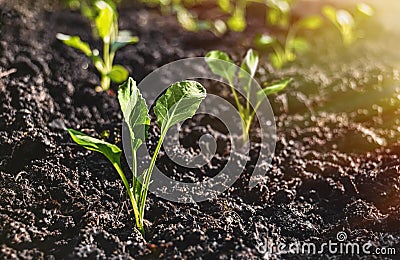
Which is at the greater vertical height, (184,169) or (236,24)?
(236,24)

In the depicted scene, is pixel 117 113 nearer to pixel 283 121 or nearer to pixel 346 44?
pixel 283 121

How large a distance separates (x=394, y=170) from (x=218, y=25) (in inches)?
45.3

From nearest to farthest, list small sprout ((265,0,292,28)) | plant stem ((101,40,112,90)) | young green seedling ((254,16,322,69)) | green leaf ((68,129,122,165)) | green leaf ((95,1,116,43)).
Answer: green leaf ((68,129,122,165))
green leaf ((95,1,116,43))
plant stem ((101,40,112,90))
young green seedling ((254,16,322,69))
small sprout ((265,0,292,28))

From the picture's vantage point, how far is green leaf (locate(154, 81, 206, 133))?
1.07 metres

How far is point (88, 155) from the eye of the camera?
134 cm

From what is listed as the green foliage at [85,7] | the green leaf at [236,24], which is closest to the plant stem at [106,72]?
the green foliage at [85,7]

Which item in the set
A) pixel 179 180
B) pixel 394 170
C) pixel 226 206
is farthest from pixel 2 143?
pixel 394 170

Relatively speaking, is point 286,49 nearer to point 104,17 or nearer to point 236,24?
point 236,24

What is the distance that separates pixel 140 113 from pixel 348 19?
1.48 meters

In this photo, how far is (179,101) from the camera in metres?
1.08

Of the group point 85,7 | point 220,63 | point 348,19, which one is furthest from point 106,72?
point 348,19

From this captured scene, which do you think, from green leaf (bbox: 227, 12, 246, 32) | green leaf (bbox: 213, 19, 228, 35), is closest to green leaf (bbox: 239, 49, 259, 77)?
green leaf (bbox: 213, 19, 228, 35)

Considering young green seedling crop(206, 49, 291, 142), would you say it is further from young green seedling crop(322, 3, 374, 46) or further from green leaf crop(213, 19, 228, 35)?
young green seedling crop(322, 3, 374, 46)

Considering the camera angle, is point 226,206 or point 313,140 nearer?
point 226,206
